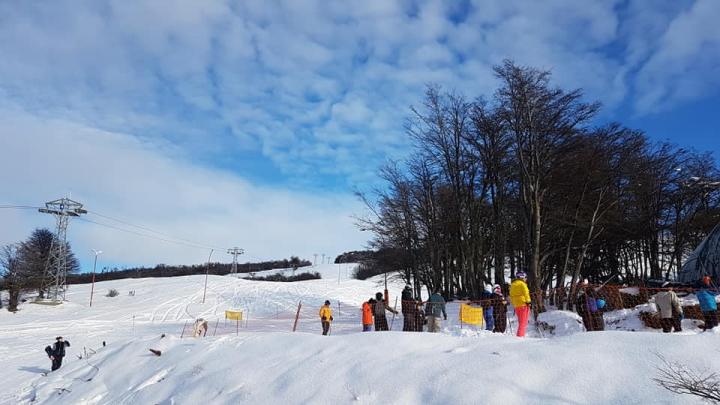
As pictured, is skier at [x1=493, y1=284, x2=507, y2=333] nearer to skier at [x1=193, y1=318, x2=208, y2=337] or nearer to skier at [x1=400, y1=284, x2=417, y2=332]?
skier at [x1=400, y1=284, x2=417, y2=332]

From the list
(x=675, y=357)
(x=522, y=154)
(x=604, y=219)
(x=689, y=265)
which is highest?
(x=522, y=154)

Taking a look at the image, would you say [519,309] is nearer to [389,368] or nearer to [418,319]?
[389,368]

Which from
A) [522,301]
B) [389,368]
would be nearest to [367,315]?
[522,301]

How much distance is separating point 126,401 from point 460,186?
2197 centimetres

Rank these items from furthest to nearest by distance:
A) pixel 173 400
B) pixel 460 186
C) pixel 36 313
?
pixel 36 313 < pixel 460 186 < pixel 173 400

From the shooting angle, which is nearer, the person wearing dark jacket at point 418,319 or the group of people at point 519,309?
the group of people at point 519,309

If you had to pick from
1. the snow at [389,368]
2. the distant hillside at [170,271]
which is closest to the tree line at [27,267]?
the snow at [389,368]

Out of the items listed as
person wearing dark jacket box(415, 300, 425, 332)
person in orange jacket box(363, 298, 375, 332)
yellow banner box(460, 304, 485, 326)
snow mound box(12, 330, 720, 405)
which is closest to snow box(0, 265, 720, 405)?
snow mound box(12, 330, 720, 405)

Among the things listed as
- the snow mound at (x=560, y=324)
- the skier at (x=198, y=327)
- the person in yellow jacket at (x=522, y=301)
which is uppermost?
the person in yellow jacket at (x=522, y=301)

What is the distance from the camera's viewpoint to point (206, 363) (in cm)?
1136

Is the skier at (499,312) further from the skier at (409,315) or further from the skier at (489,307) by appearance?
the skier at (409,315)

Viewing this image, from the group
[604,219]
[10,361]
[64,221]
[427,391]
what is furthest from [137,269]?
[427,391]

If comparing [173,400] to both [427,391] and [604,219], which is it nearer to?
[427,391]

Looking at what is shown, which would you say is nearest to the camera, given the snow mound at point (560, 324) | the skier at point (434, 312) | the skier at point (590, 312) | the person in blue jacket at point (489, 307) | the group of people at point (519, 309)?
the group of people at point (519, 309)
